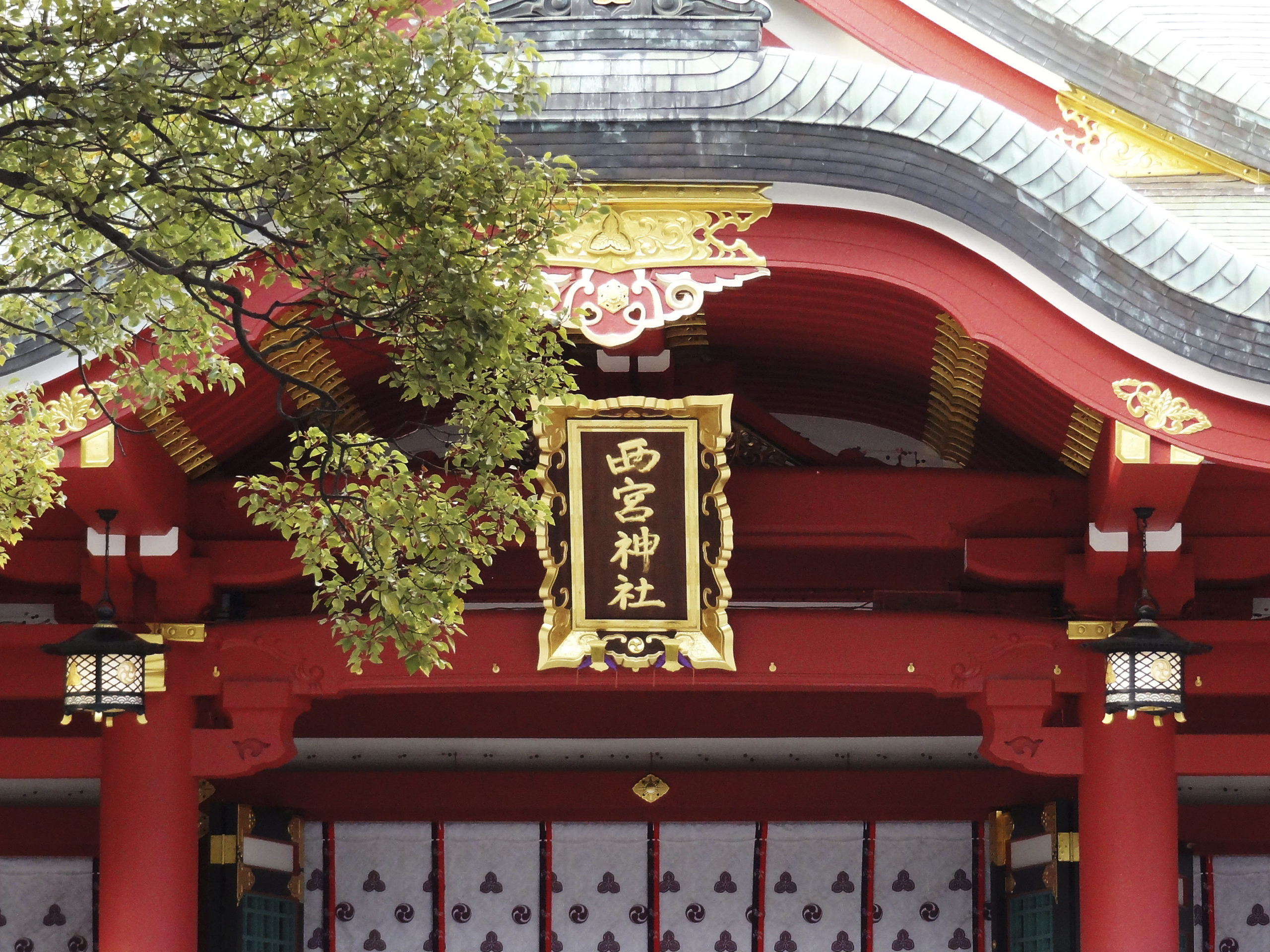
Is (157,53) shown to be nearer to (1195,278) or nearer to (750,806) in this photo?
(1195,278)

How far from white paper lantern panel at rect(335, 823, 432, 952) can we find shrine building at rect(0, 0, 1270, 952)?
0.02 metres

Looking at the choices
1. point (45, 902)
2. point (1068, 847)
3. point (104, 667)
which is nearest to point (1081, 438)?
point (1068, 847)

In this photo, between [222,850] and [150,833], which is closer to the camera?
[150,833]

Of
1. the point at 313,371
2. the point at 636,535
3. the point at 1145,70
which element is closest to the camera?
the point at 636,535

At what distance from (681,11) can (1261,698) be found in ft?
15.5

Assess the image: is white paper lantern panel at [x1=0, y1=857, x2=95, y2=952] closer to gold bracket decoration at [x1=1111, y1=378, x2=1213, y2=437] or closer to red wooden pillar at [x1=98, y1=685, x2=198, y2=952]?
red wooden pillar at [x1=98, y1=685, x2=198, y2=952]

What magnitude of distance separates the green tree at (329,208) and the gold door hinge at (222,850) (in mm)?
3774

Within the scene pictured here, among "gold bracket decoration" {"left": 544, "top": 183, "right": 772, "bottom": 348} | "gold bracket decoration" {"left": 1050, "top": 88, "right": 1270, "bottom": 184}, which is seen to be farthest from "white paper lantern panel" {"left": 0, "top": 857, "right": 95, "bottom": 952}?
"gold bracket decoration" {"left": 1050, "top": 88, "right": 1270, "bottom": 184}

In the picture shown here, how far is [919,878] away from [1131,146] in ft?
13.1

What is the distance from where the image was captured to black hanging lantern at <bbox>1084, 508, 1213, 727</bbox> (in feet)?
25.5

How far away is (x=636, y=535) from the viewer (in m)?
7.93

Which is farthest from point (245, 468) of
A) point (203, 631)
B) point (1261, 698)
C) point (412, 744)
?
point (1261, 698)

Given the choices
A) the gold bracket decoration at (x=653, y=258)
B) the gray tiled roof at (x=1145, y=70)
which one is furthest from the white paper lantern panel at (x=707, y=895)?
the gray tiled roof at (x=1145, y=70)

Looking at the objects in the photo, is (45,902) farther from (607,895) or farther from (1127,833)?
(1127,833)
